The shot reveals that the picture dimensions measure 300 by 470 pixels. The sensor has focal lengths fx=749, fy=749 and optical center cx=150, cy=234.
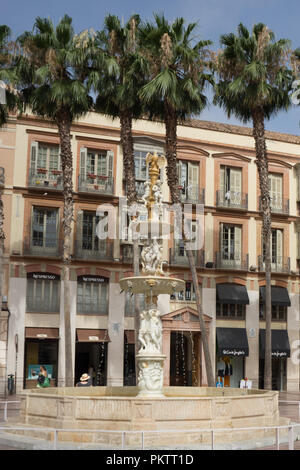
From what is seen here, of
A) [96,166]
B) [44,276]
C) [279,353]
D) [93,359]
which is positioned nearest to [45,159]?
[96,166]

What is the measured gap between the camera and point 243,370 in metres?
41.5

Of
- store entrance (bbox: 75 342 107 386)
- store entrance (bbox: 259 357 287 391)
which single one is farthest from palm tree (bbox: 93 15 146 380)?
store entrance (bbox: 259 357 287 391)

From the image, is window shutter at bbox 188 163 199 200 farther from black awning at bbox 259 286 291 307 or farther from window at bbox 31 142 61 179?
window at bbox 31 142 61 179

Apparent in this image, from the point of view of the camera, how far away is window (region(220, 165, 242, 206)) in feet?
139

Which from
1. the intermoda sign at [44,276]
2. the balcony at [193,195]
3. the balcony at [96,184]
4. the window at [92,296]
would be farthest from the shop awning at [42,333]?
the balcony at [193,195]

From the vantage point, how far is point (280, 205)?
144ft

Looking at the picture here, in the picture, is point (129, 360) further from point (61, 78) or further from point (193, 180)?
point (61, 78)

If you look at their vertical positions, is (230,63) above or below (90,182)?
above

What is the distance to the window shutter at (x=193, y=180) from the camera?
41500mm

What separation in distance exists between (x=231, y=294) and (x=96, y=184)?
9465mm

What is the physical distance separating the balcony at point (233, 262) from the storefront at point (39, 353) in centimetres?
983

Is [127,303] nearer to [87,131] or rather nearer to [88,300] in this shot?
[88,300]
